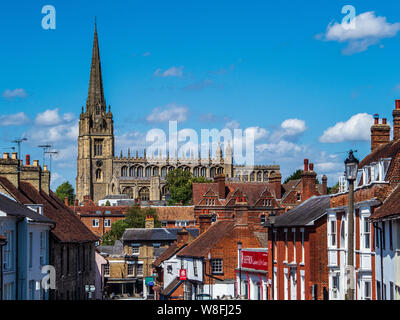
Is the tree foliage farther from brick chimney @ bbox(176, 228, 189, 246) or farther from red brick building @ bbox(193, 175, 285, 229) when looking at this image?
brick chimney @ bbox(176, 228, 189, 246)

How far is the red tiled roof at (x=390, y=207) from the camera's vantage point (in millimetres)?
25237

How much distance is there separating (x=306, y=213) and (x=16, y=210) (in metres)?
15.1

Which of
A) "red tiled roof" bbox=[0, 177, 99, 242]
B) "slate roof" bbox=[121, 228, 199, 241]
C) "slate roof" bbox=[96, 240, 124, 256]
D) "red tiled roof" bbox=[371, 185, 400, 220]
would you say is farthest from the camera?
"slate roof" bbox=[96, 240, 124, 256]

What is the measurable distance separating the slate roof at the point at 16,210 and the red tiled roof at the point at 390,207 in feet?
46.3

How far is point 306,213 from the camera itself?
4169 centimetres

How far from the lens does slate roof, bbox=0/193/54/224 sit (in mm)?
32812

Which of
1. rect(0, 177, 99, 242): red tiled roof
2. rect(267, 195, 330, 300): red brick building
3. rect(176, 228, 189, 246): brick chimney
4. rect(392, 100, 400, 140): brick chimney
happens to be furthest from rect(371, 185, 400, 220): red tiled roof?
rect(176, 228, 189, 246): brick chimney

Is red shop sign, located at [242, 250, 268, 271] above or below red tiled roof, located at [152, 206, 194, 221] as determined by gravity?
below

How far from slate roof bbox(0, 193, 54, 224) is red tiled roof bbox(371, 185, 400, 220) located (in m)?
14.1

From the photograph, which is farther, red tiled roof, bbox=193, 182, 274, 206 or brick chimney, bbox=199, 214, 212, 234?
red tiled roof, bbox=193, 182, 274, 206

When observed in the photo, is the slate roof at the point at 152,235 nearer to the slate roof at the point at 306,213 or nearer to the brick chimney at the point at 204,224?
the brick chimney at the point at 204,224

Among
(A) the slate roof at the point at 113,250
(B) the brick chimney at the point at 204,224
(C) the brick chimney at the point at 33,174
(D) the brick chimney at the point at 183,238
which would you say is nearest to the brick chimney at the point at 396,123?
(C) the brick chimney at the point at 33,174

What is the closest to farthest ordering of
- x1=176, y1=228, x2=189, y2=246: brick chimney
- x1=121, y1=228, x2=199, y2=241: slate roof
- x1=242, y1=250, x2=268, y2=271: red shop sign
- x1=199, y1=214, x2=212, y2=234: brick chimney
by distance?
x1=242, y1=250, x2=268, y2=271: red shop sign < x1=199, y1=214, x2=212, y2=234: brick chimney < x1=176, y1=228, x2=189, y2=246: brick chimney < x1=121, y1=228, x2=199, y2=241: slate roof

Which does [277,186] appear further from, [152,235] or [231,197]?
[152,235]
